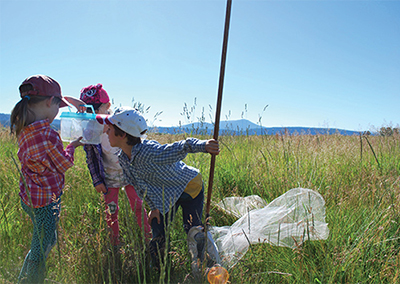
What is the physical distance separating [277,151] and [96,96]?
8.72ft

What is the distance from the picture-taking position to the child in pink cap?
Answer: 2404 millimetres

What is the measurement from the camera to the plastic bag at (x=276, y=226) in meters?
1.96

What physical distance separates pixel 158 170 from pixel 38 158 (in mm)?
785

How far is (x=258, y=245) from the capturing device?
6.66ft

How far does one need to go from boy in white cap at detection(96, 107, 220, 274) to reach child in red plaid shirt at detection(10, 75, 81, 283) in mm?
365

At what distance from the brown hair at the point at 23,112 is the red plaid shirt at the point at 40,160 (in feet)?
0.14

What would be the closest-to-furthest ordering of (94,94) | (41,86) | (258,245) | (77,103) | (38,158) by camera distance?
1. (38,158)
2. (41,86)
3. (258,245)
4. (77,103)
5. (94,94)

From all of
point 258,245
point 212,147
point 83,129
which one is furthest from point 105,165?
point 258,245

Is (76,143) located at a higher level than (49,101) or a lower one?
lower

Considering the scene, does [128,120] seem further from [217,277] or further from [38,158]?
[217,277]

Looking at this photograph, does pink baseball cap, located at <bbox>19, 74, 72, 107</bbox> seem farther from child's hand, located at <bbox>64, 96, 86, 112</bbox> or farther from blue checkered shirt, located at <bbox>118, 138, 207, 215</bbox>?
blue checkered shirt, located at <bbox>118, 138, 207, 215</bbox>

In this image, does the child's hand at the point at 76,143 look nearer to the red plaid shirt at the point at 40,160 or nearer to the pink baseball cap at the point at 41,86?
the red plaid shirt at the point at 40,160

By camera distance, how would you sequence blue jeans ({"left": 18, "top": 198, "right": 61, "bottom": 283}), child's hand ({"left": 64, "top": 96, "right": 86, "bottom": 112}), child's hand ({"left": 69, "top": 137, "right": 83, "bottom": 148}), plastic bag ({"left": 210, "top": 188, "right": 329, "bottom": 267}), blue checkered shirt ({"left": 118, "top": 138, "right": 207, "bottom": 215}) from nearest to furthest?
blue jeans ({"left": 18, "top": 198, "right": 61, "bottom": 283}), blue checkered shirt ({"left": 118, "top": 138, "right": 207, "bottom": 215}), plastic bag ({"left": 210, "top": 188, "right": 329, "bottom": 267}), child's hand ({"left": 69, "top": 137, "right": 83, "bottom": 148}), child's hand ({"left": 64, "top": 96, "right": 86, "bottom": 112})

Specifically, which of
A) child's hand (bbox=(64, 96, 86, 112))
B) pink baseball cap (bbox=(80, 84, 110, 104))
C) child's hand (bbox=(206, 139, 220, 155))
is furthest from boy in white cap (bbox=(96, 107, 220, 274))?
pink baseball cap (bbox=(80, 84, 110, 104))
